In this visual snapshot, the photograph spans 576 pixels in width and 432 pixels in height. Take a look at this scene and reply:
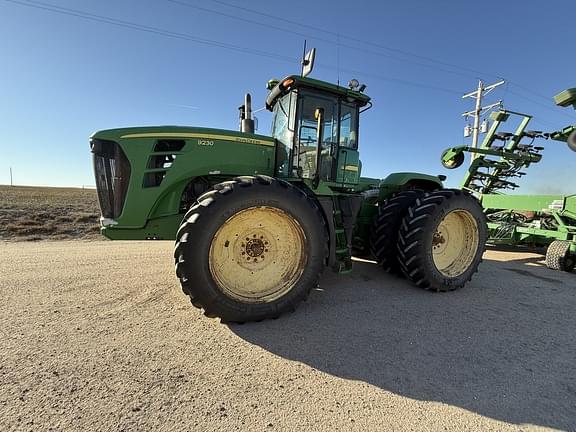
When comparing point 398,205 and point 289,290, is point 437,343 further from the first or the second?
point 398,205

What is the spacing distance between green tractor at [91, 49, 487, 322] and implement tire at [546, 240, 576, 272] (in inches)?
101

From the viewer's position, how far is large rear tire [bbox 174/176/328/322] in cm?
288

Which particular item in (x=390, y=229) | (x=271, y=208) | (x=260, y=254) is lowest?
(x=260, y=254)

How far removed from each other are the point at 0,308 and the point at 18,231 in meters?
8.01

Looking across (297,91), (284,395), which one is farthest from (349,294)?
(297,91)

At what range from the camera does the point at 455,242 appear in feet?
15.8

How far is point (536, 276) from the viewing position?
546cm

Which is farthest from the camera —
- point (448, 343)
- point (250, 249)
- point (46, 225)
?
point (46, 225)

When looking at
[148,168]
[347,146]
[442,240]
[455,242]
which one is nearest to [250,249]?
[148,168]

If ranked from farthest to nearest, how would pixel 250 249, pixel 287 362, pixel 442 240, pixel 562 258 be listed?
pixel 562 258 → pixel 442 240 → pixel 250 249 → pixel 287 362

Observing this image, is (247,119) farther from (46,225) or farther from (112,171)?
(46,225)

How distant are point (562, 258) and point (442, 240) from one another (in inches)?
123

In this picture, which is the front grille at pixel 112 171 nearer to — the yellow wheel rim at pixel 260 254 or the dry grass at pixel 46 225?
the yellow wheel rim at pixel 260 254

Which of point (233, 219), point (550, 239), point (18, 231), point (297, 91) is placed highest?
point (297, 91)
